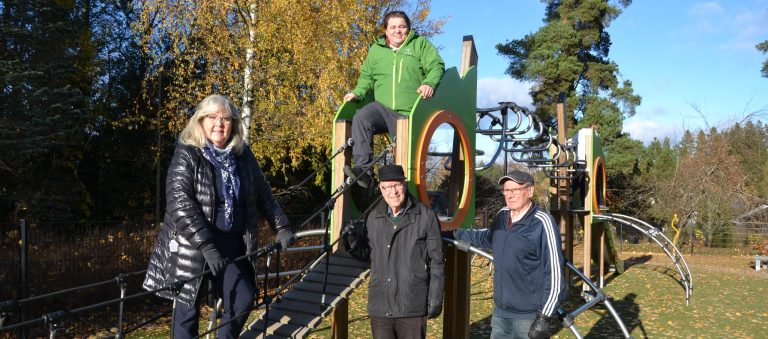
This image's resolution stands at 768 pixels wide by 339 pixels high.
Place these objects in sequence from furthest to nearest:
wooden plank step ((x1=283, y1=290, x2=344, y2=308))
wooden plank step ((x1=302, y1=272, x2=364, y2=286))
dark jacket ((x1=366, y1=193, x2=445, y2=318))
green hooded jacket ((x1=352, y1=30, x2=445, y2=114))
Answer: green hooded jacket ((x1=352, y1=30, x2=445, y2=114)) → wooden plank step ((x1=302, y1=272, x2=364, y2=286)) → wooden plank step ((x1=283, y1=290, x2=344, y2=308)) → dark jacket ((x1=366, y1=193, x2=445, y2=318))

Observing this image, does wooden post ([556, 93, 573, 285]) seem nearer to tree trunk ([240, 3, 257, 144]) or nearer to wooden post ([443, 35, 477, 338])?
wooden post ([443, 35, 477, 338])

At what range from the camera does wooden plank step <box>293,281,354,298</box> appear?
13.8 feet

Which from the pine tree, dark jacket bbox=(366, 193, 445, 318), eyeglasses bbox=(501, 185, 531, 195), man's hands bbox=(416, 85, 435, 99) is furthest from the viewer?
the pine tree

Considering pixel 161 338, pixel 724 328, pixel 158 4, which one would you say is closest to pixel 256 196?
pixel 161 338

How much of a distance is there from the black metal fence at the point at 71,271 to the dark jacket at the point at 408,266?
166 inches

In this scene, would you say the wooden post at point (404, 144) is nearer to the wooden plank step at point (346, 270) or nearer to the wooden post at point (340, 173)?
the wooden post at point (340, 173)

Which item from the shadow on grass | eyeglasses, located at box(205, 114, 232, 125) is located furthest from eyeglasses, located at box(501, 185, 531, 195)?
the shadow on grass

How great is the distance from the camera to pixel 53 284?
793cm

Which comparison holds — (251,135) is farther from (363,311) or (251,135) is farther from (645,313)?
(645,313)

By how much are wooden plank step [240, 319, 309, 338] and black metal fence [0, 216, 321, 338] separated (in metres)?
3.74

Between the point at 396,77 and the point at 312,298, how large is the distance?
2070mm

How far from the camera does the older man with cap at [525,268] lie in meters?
3.86

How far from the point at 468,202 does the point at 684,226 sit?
2081 cm

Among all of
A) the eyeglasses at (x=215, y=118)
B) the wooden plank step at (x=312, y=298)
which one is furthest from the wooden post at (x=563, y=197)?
the eyeglasses at (x=215, y=118)
